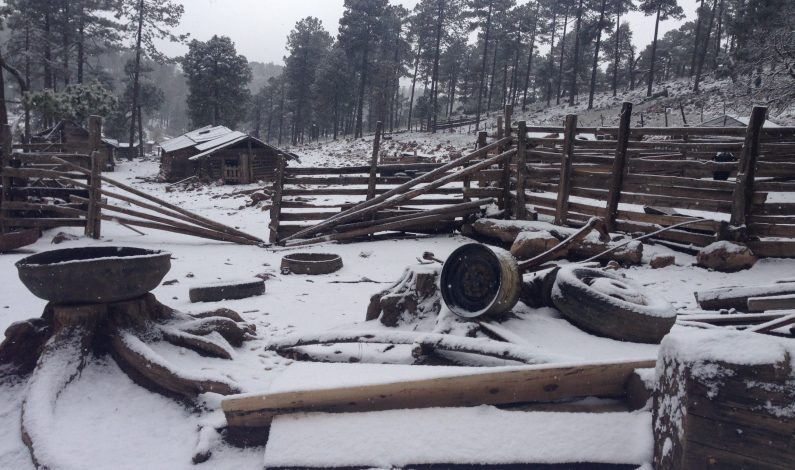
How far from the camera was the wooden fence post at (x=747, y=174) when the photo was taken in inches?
244

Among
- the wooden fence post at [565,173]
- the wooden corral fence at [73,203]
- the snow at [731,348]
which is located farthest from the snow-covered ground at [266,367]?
the wooden fence post at [565,173]

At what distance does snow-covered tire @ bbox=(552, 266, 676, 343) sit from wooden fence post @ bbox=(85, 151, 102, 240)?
8.65m

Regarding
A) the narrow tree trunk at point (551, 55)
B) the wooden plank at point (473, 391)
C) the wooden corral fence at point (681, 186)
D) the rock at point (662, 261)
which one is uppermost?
the narrow tree trunk at point (551, 55)

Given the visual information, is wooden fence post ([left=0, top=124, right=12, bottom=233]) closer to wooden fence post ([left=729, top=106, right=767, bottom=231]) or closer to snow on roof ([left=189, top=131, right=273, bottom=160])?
wooden fence post ([left=729, top=106, right=767, bottom=231])

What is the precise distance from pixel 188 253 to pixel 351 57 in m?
44.2

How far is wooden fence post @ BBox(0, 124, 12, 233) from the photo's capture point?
8.28 metres

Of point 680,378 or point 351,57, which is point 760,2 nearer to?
point 351,57

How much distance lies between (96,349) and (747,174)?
309 inches

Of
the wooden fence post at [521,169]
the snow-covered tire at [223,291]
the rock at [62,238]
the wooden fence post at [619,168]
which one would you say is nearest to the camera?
the snow-covered tire at [223,291]

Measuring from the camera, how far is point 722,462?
194 centimetres

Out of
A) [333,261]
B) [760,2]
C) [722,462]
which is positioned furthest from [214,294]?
[760,2]

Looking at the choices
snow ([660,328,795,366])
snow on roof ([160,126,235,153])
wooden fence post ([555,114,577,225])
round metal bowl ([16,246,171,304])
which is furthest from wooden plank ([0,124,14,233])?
snow on roof ([160,126,235,153])

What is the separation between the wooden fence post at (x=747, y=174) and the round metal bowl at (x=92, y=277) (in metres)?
7.18

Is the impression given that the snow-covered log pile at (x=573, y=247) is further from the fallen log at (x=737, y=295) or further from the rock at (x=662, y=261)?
the fallen log at (x=737, y=295)
